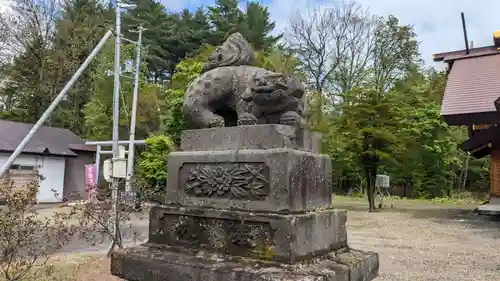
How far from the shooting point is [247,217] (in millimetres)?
2783

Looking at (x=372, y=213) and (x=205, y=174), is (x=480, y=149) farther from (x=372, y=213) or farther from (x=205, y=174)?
(x=205, y=174)

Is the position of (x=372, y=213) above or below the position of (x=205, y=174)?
below

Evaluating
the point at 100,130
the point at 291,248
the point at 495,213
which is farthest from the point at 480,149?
the point at 100,130

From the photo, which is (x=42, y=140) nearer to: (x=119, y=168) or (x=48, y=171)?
(x=48, y=171)

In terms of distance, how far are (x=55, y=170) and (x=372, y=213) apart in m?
15.6

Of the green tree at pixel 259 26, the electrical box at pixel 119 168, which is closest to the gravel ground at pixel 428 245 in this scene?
the electrical box at pixel 119 168

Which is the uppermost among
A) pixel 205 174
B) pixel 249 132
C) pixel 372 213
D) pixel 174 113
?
pixel 174 113

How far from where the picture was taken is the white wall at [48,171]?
19094mm

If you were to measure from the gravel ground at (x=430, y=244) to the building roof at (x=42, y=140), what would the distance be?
1470 cm

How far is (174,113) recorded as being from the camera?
48.9 feet

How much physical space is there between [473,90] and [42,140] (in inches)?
777

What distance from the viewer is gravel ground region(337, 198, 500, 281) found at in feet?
21.2

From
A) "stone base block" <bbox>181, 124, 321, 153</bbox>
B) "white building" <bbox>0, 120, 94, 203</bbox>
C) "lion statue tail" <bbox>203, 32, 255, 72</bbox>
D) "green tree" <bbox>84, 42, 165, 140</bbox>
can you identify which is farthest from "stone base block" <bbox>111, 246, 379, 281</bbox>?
"green tree" <bbox>84, 42, 165, 140</bbox>

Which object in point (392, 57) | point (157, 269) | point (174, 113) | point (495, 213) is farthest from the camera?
point (392, 57)
